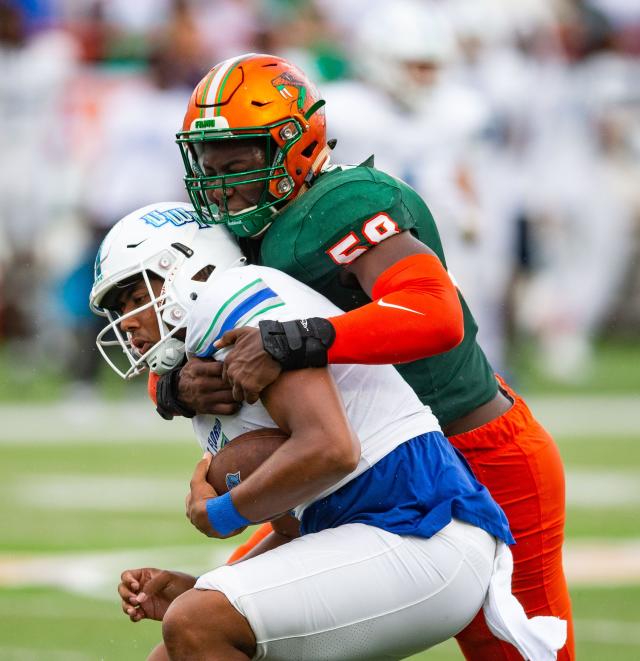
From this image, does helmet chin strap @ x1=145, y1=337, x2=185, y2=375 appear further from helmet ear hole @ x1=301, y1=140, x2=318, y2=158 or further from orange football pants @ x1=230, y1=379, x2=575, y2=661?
orange football pants @ x1=230, y1=379, x2=575, y2=661

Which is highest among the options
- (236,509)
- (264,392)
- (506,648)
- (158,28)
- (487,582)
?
(158,28)

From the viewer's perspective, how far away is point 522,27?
52.0 feet

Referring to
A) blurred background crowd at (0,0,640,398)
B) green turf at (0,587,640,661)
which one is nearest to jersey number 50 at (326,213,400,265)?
green turf at (0,587,640,661)

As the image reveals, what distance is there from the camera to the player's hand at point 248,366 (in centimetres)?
327

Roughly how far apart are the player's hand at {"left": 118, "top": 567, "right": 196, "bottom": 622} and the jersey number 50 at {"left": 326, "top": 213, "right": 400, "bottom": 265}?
3.00 ft

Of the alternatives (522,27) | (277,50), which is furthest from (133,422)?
(522,27)

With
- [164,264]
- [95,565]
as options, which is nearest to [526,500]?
[164,264]

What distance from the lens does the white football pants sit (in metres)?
3.20

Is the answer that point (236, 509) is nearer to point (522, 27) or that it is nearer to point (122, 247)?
point (122, 247)

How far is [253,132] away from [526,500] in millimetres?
1269

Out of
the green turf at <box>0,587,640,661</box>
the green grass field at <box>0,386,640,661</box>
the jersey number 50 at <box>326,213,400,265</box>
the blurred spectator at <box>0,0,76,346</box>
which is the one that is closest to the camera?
the jersey number 50 at <box>326,213,400,265</box>

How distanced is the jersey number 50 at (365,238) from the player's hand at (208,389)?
41 cm

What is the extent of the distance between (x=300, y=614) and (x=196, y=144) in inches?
51.9

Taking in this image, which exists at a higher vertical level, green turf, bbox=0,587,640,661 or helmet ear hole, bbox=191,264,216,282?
helmet ear hole, bbox=191,264,216,282
